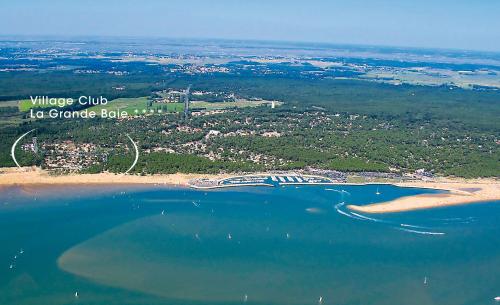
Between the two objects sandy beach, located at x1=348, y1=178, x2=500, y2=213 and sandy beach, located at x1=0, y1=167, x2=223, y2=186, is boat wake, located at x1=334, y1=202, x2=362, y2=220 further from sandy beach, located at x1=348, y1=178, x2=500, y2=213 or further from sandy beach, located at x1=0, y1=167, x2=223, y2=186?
sandy beach, located at x1=0, y1=167, x2=223, y2=186

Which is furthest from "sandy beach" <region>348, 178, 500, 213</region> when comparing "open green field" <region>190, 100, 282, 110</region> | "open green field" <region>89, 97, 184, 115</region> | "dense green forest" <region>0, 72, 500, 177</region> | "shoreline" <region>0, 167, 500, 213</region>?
"open green field" <region>190, 100, 282, 110</region>

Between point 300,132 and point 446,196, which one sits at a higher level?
point 300,132

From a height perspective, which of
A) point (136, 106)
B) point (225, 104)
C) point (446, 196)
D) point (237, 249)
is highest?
point (225, 104)

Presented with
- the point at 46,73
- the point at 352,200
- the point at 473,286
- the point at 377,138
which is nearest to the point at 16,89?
the point at 46,73

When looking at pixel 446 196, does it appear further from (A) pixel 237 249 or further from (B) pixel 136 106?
(B) pixel 136 106

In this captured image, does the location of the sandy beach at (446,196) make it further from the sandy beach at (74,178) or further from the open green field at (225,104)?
the open green field at (225,104)

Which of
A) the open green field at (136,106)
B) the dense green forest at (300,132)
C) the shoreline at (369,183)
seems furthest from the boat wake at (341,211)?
the open green field at (136,106)

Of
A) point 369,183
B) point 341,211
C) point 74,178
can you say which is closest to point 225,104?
point 369,183
